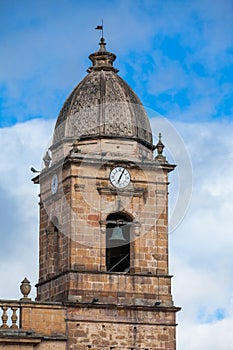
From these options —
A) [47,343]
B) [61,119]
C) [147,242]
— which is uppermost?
[61,119]

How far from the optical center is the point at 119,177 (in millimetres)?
52562

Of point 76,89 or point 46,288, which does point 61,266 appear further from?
point 76,89

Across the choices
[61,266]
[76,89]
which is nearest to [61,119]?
[76,89]

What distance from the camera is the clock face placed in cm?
5250

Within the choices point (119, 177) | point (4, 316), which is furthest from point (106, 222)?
point (4, 316)

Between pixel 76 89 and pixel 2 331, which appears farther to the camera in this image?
pixel 76 89

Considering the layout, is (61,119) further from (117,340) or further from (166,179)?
(117,340)

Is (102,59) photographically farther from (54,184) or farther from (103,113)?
(54,184)

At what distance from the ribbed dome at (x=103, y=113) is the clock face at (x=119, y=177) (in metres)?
1.05

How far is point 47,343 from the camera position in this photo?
5056 cm

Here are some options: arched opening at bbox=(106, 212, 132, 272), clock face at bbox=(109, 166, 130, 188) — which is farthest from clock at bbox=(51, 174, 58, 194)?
arched opening at bbox=(106, 212, 132, 272)

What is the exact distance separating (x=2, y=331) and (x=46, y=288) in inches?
125

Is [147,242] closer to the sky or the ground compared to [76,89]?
closer to the ground

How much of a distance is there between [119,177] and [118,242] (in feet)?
6.40
